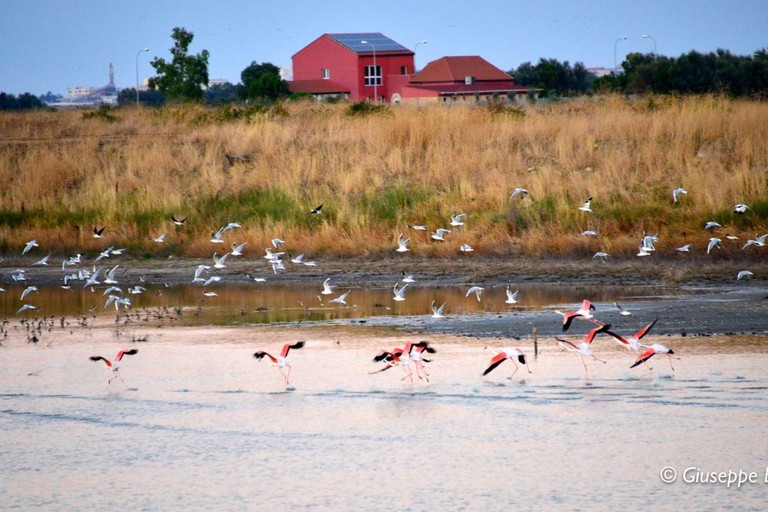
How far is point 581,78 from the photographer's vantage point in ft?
279

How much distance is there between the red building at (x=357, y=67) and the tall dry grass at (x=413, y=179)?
4745 cm

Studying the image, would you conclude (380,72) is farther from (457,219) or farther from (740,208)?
(740,208)

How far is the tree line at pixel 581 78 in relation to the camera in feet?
151

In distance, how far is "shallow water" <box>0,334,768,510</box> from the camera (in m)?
7.90

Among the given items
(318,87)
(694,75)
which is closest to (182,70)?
(318,87)

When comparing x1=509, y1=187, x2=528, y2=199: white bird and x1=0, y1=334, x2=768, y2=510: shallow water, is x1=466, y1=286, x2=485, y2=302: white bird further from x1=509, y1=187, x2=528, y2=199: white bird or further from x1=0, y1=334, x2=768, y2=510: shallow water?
x1=0, y1=334, x2=768, y2=510: shallow water

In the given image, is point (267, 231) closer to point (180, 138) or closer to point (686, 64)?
point (180, 138)

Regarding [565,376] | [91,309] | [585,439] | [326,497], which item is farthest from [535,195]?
[326,497]

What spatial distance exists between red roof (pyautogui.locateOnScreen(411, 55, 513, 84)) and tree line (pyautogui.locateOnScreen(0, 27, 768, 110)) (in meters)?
4.61

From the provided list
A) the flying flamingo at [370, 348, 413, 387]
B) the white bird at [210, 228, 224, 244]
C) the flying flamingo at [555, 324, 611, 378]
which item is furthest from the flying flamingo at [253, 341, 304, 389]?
the white bird at [210, 228, 224, 244]

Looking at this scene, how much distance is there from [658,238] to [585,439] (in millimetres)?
9805

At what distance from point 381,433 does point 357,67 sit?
66742 mm

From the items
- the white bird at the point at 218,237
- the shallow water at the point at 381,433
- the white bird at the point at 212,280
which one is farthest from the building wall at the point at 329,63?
the shallow water at the point at 381,433

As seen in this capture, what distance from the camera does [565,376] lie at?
422 inches
